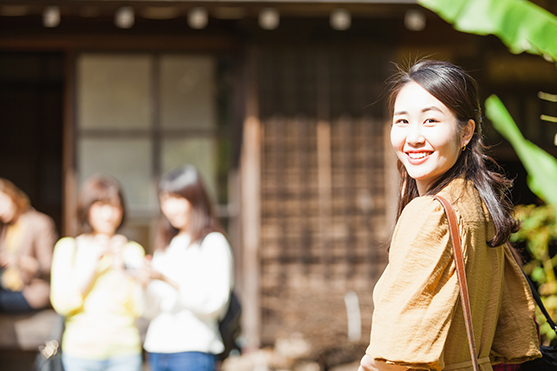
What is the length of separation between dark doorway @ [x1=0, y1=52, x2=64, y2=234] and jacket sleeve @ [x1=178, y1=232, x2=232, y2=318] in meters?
5.27

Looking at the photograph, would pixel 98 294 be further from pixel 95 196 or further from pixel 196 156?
pixel 196 156

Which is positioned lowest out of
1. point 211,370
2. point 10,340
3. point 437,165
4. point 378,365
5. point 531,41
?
point 10,340

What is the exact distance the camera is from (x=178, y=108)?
4664 millimetres

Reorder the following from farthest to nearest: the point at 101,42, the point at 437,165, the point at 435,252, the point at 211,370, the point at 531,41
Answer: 1. the point at 101,42
2. the point at 211,370
3. the point at 531,41
4. the point at 437,165
5. the point at 435,252

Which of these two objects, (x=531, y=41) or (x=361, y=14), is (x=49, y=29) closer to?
(x=361, y=14)

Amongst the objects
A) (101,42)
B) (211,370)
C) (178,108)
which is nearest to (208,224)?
(211,370)

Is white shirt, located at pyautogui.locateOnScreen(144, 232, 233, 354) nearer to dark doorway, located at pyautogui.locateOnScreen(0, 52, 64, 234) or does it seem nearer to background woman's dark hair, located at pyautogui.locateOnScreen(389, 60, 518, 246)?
background woman's dark hair, located at pyautogui.locateOnScreen(389, 60, 518, 246)

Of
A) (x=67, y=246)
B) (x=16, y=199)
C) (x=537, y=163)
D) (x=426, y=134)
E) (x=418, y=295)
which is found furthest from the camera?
(x=16, y=199)

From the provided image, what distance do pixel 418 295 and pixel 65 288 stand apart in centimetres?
200

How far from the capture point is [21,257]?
13.4ft

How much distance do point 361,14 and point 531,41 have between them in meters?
2.80

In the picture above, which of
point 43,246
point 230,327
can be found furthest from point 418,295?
point 43,246

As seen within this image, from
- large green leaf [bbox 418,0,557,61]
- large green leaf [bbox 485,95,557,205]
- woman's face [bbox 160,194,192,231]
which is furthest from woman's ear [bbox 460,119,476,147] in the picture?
woman's face [bbox 160,194,192,231]

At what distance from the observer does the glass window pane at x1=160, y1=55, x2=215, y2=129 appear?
4.65 meters
